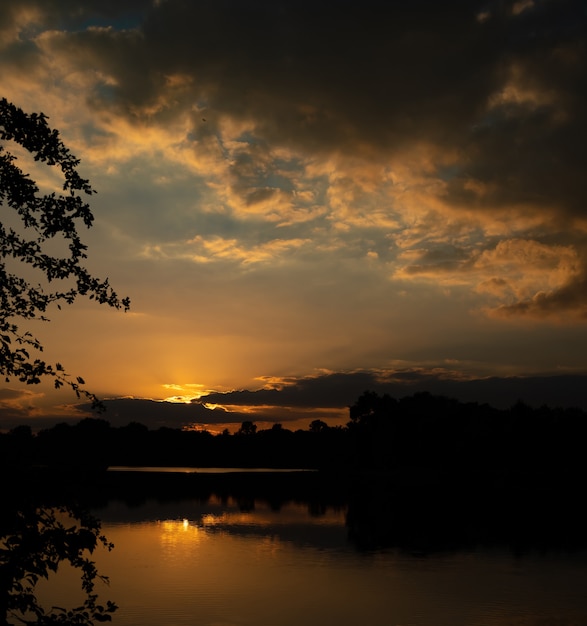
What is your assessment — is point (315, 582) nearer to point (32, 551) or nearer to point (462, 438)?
point (32, 551)

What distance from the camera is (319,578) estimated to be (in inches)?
1475

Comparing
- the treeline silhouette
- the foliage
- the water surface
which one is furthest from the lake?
the treeline silhouette

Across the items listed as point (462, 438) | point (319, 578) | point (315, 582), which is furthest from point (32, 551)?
point (462, 438)

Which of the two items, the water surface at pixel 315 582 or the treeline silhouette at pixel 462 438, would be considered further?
the treeline silhouette at pixel 462 438

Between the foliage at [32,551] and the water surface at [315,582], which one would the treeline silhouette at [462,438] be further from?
the foliage at [32,551]

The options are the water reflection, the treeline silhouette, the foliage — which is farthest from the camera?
the treeline silhouette

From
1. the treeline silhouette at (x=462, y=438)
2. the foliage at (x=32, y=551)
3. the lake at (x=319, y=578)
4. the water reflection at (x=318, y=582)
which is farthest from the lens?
the treeline silhouette at (x=462, y=438)

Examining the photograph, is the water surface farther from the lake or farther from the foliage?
the foliage

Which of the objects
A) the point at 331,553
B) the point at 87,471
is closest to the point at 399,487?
the point at 331,553

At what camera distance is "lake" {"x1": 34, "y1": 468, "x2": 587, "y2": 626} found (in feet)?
97.0

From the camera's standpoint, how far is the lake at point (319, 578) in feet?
97.0

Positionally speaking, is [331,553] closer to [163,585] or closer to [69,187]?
[163,585]

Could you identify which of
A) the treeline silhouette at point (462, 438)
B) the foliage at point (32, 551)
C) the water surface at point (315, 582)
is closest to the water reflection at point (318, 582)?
the water surface at point (315, 582)

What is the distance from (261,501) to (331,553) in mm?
38571
